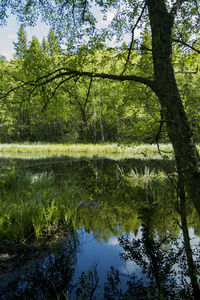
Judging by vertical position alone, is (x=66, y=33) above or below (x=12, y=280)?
above

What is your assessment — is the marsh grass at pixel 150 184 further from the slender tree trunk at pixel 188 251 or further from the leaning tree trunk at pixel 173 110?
the leaning tree trunk at pixel 173 110

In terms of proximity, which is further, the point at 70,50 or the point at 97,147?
the point at 97,147

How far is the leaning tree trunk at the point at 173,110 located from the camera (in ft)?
7.27

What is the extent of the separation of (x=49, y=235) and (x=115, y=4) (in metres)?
4.88

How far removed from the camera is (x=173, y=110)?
223cm

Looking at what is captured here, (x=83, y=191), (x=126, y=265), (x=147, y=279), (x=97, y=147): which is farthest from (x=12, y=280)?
(x=97, y=147)

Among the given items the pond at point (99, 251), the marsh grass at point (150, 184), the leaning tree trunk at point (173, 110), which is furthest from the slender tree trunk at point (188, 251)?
the marsh grass at point (150, 184)

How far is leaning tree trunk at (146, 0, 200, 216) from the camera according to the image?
2.21 metres

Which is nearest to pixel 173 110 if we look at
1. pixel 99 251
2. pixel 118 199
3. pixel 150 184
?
pixel 99 251

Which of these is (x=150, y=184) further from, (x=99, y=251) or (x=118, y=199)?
(x=99, y=251)

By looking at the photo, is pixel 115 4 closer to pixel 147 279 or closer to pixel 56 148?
pixel 147 279

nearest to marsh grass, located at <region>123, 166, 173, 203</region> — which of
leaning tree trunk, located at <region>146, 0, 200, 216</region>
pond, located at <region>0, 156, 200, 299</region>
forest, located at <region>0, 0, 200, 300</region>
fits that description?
forest, located at <region>0, 0, 200, 300</region>

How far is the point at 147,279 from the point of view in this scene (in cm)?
246

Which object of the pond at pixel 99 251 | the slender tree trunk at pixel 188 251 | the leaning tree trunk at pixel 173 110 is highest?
the leaning tree trunk at pixel 173 110
